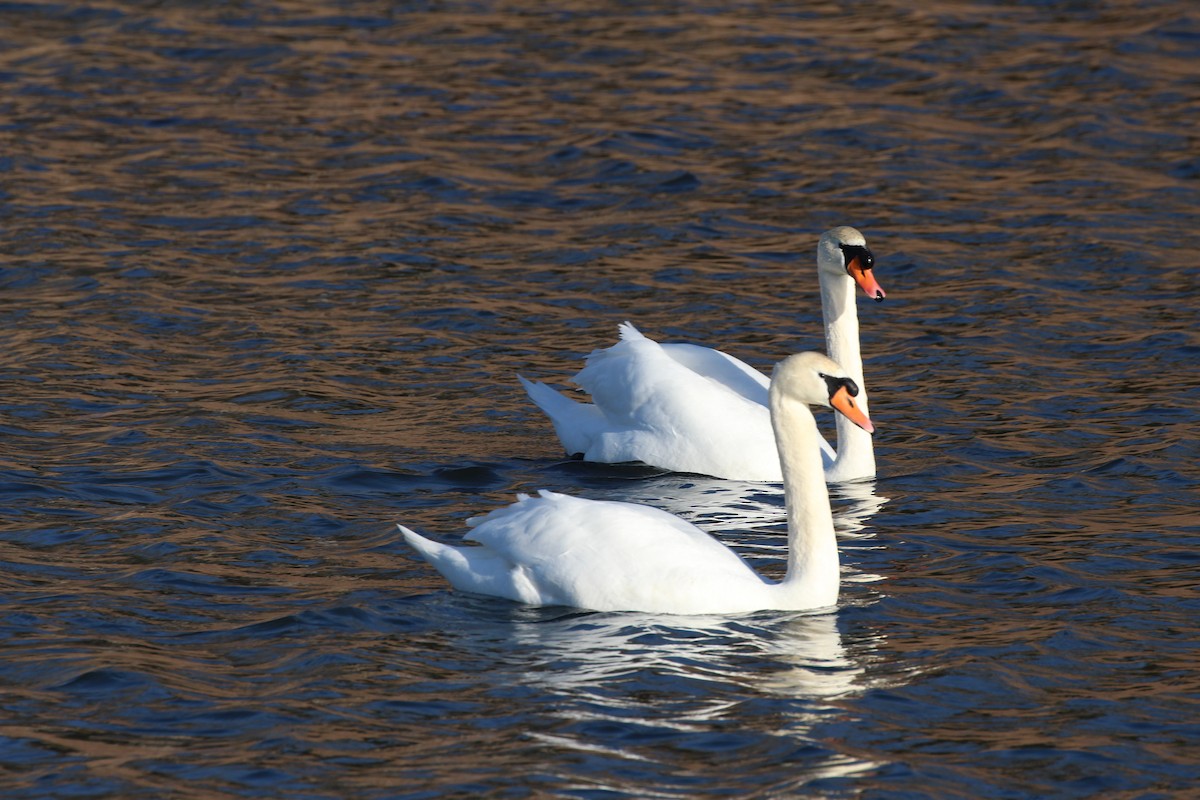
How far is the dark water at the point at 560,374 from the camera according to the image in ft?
24.8

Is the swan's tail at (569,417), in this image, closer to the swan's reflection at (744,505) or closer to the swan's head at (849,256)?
the swan's reflection at (744,505)

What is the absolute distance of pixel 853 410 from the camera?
873cm

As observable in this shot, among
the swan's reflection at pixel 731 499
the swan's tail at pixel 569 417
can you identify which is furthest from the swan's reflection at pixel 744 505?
the swan's tail at pixel 569 417

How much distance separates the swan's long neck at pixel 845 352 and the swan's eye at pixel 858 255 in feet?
0.63

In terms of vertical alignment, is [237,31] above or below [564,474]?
above

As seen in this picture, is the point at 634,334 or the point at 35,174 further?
the point at 35,174

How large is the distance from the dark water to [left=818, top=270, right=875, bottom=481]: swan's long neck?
0.85ft

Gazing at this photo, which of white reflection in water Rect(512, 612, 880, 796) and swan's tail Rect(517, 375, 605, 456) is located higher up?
swan's tail Rect(517, 375, 605, 456)

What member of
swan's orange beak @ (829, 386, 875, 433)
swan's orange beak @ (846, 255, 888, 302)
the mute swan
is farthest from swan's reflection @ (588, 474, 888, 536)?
swan's orange beak @ (829, 386, 875, 433)

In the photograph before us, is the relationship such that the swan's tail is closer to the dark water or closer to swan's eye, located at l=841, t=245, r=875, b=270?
the dark water

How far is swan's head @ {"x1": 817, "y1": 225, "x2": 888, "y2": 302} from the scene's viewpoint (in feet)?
36.4

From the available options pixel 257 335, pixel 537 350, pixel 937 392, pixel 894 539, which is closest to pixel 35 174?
pixel 257 335

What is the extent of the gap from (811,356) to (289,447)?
147 inches

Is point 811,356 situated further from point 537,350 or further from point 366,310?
point 366,310
